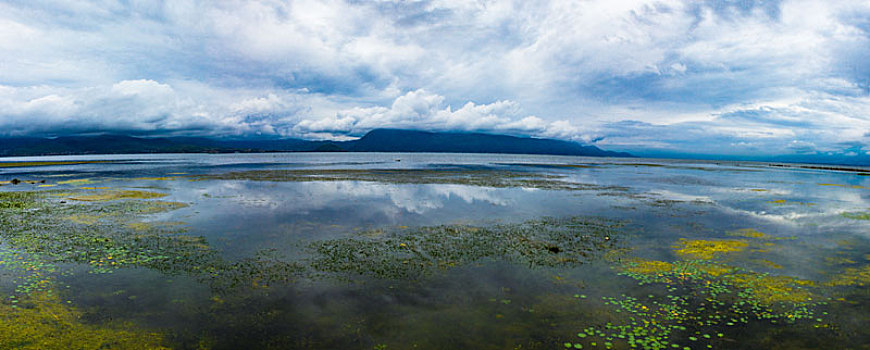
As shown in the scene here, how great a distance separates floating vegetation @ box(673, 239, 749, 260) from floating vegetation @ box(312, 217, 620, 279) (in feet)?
11.5

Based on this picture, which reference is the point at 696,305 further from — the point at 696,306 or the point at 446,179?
the point at 446,179

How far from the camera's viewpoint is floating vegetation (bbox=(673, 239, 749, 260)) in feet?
68.7

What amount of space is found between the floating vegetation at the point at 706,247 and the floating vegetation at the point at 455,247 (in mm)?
3518

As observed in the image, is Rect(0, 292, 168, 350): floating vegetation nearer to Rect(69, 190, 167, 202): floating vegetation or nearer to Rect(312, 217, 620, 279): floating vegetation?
Rect(312, 217, 620, 279): floating vegetation

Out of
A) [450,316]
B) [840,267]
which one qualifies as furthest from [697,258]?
[450,316]

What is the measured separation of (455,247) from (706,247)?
577 inches

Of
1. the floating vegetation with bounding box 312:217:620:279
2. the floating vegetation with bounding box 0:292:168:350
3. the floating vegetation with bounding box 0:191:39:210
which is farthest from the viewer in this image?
the floating vegetation with bounding box 0:191:39:210

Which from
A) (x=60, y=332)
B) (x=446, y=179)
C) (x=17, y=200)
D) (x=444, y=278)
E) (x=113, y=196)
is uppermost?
(x=446, y=179)

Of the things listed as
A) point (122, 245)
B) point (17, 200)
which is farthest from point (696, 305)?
point (17, 200)

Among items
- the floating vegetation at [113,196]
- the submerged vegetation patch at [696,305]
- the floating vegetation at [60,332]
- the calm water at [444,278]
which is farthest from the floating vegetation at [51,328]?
the floating vegetation at [113,196]

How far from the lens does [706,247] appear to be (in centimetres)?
2253

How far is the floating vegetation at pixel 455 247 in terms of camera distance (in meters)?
18.3

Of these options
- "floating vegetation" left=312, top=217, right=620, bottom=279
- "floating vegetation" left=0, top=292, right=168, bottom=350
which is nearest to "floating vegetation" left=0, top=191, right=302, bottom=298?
"floating vegetation" left=312, top=217, right=620, bottom=279

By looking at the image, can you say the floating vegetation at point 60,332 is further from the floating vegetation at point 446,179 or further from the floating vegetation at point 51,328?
the floating vegetation at point 446,179
